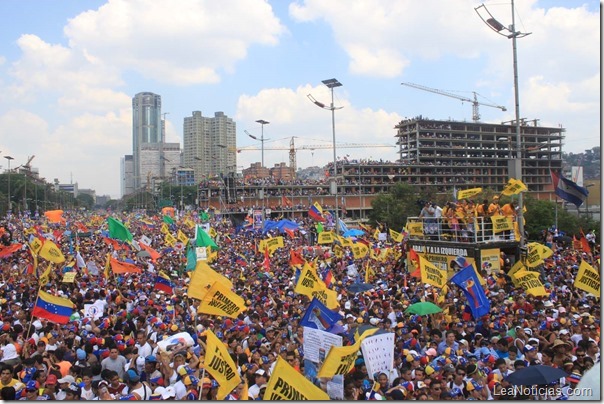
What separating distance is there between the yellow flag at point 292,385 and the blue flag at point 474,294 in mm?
6115

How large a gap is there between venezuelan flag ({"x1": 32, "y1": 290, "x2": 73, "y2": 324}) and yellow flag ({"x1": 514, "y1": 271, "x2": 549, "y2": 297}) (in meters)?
9.68

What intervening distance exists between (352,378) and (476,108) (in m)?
149

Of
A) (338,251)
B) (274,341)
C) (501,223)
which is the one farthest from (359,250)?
(274,341)

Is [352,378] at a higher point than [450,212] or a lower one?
lower

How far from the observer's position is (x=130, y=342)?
32.1 ft

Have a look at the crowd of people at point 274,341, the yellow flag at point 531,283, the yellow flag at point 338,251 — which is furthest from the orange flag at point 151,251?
the yellow flag at point 531,283

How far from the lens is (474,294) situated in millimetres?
11195

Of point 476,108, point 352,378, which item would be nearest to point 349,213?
point 476,108

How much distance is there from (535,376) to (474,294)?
4133mm

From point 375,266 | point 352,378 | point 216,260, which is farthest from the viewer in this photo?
point 216,260

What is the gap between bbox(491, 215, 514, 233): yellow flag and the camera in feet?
57.6

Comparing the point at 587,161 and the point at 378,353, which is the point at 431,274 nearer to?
the point at 378,353

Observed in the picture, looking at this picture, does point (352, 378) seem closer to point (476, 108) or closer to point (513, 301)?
point (513, 301)

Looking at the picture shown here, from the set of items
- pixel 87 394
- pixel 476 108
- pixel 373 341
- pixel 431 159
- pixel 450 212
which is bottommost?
pixel 87 394
